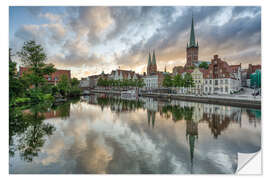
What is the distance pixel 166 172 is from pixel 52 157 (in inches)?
145

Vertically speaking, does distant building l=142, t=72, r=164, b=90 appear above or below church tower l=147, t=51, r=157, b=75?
Result: below

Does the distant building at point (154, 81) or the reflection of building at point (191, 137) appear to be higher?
the distant building at point (154, 81)

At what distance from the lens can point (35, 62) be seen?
56.5ft

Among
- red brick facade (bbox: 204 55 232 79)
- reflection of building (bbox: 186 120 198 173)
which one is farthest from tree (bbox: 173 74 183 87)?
reflection of building (bbox: 186 120 198 173)

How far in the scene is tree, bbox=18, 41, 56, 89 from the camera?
636 inches

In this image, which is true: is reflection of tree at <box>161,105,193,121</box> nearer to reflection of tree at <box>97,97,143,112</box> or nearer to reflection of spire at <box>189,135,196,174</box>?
reflection of spire at <box>189,135,196,174</box>

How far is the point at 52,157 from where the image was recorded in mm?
4469

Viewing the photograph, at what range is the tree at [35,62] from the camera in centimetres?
1616

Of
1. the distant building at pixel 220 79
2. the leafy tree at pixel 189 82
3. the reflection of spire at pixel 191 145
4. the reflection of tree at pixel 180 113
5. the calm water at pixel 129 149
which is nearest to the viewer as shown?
the calm water at pixel 129 149

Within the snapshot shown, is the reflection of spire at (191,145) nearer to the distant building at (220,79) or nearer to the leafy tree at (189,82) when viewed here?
the distant building at (220,79)

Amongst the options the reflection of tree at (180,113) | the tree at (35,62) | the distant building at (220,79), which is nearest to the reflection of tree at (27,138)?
the reflection of tree at (180,113)

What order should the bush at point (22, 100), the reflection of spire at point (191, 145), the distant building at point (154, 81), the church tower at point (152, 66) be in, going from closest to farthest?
the reflection of spire at point (191, 145)
the bush at point (22, 100)
the distant building at point (154, 81)
the church tower at point (152, 66)

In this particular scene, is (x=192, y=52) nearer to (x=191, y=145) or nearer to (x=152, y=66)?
(x=152, y=66)
